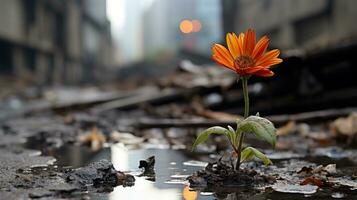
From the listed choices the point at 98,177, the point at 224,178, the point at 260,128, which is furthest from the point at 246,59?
the point at 98,177

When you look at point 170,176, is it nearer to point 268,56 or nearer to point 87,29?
point 268,56

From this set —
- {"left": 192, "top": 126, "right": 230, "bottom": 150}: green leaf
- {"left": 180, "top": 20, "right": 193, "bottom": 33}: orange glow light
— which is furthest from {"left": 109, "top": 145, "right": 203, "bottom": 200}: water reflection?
{"left": 180, "top": 20, "right": 193, "bottom": 33}: orange glow light

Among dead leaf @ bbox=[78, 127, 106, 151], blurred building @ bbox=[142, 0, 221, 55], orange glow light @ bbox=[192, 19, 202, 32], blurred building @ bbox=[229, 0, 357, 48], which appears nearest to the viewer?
dead leaf @ bbox=[78, 127, 106, 151]

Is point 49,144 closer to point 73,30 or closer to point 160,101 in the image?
point 160,101

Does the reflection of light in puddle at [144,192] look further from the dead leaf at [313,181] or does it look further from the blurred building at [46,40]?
the blurred building at [46,40]

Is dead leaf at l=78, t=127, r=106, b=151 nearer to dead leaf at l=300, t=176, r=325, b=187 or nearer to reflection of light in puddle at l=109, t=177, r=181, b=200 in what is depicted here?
reflection of light in puddle at l=109, t=177, r=181, b=200

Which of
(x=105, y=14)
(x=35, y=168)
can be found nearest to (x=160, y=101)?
(x=35, y=168)

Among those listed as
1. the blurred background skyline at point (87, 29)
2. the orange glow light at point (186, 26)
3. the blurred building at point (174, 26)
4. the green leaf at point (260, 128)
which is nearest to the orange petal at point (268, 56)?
the green leaf at point (260, 128)
